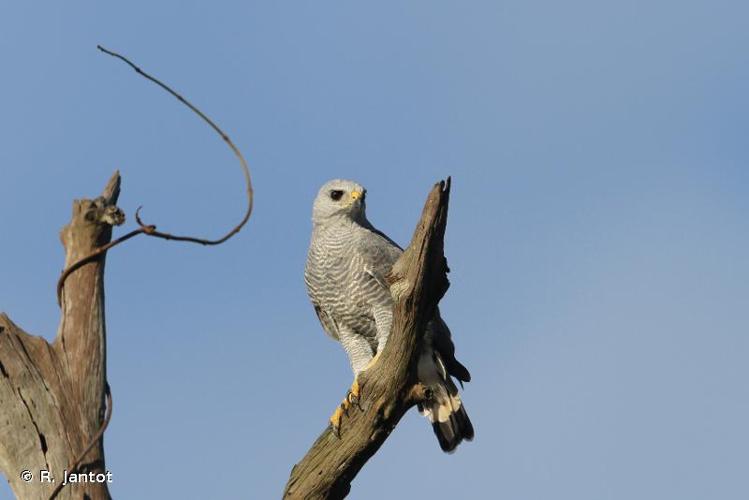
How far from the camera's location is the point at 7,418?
6305 mm

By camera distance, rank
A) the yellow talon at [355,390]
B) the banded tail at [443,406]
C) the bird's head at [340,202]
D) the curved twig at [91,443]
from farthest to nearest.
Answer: the bird's head at [340,202], the banded tail at [443,406], the yellow talon at [355,390], the curved twig at [91,443]

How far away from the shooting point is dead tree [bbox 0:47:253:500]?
6262 millimetres

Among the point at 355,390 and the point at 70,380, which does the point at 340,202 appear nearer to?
the point at 355,390

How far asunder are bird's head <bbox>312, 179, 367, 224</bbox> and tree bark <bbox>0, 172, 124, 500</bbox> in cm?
277

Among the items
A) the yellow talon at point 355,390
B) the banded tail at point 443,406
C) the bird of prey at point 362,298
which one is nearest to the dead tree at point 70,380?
the yellow talon at point 355,390

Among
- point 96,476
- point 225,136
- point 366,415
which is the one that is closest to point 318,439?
point 366,415

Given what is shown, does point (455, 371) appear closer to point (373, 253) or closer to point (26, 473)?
point (373, 253)

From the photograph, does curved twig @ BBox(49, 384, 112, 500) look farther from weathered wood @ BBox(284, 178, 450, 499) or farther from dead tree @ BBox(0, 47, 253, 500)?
weathered wood @ BBox(284, 178, 450, 499)

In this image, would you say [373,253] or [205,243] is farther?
[373,253]

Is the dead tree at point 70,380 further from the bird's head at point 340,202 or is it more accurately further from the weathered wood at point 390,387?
the bird's head at point 340,202

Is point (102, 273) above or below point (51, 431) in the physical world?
above

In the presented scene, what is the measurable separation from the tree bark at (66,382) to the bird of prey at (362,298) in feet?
8.46

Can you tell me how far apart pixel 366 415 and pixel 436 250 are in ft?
4.26

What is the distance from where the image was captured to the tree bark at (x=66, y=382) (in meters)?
6.27
